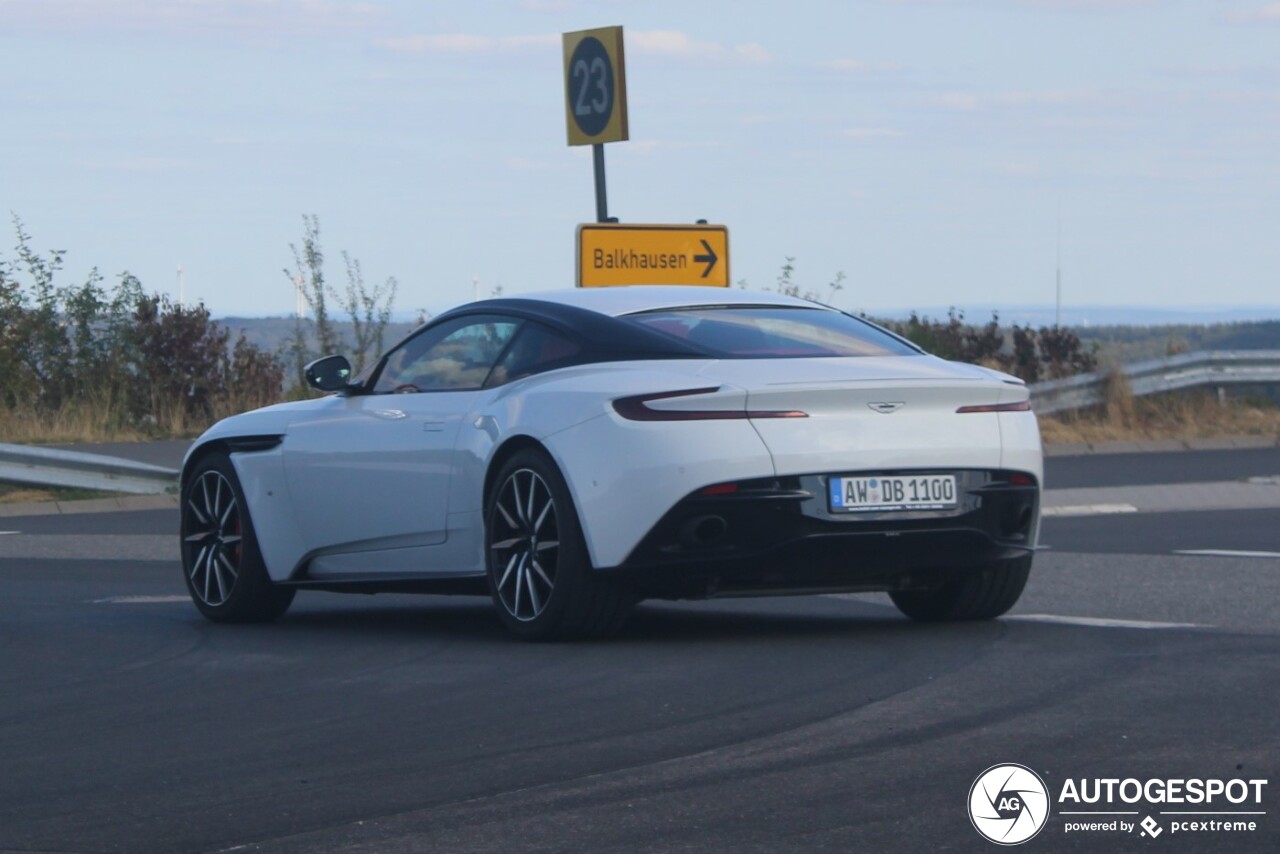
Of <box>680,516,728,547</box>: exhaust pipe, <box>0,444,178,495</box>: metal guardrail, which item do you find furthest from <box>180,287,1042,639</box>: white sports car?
<box>0,444,178,495</box>: metal guardrail

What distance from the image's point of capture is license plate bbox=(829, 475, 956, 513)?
7770 millimetres

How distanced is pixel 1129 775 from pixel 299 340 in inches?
760

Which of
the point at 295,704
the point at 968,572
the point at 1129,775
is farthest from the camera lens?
the point at 968,572

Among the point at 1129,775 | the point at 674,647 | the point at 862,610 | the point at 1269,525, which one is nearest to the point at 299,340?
the point at 1269,525

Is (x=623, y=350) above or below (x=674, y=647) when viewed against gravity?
above

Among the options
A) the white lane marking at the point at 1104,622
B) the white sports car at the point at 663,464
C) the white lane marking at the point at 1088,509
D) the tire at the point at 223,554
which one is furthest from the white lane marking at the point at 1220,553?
the tire at the point at 223,554

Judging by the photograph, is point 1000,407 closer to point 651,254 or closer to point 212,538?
point 212,538

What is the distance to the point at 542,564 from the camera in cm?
815

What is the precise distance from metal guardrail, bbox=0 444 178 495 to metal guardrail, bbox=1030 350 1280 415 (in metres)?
10.2

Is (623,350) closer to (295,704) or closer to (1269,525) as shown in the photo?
(295,704)

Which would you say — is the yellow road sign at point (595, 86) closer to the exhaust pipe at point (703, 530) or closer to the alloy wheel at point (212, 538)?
the alloy wheel at point (212, 538)

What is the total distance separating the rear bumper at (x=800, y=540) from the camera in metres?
7.69

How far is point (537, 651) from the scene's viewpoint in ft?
26.2

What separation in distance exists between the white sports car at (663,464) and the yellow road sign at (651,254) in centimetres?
826
